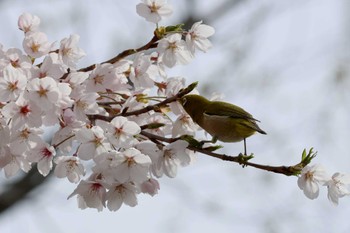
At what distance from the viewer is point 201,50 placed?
2391 millimetres

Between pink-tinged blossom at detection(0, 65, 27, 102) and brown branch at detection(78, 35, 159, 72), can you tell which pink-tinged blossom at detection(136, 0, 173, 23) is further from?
pink-tinged blossom at detection(0, 65, 27, 102)

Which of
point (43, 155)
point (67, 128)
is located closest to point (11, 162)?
point (43, 155)

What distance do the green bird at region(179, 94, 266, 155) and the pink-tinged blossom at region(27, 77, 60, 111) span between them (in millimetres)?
427

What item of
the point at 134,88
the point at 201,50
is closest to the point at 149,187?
the point at 134,88

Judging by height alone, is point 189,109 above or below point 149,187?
above

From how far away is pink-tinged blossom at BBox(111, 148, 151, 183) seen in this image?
2031 mm

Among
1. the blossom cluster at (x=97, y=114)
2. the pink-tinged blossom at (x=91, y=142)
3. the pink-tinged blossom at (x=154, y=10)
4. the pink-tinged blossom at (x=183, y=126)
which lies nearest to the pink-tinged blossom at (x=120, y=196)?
the blossom cluster at (x=97, y=114)

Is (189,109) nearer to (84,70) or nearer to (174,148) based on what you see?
(174,148)

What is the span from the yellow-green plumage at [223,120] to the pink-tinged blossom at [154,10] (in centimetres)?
31

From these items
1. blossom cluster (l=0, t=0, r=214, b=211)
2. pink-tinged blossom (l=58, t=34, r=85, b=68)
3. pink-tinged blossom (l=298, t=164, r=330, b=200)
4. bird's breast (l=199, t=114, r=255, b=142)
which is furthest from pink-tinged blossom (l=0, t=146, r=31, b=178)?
pink-tinged blossom (l=298, t=164, r=330, b=200)

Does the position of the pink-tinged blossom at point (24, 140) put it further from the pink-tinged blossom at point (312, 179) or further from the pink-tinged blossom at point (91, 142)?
the pink-tinged blossom at point (312, 179)

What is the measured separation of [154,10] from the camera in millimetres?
2418

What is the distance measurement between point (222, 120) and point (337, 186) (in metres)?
0.40

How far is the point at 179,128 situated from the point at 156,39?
289mm
